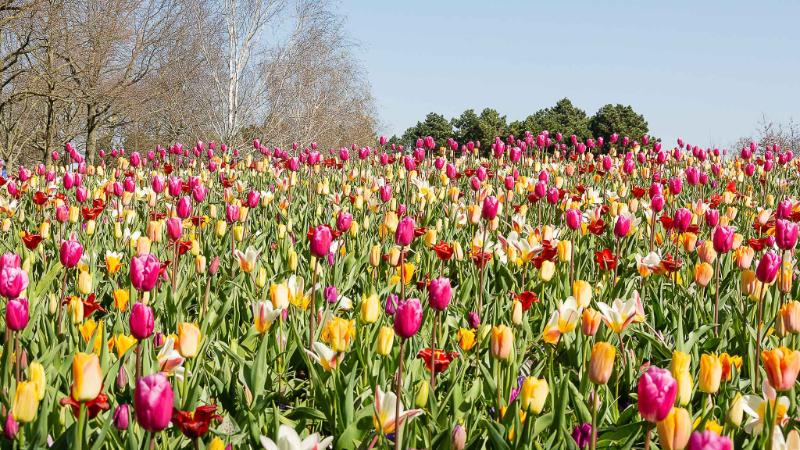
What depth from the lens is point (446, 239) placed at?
4547mm

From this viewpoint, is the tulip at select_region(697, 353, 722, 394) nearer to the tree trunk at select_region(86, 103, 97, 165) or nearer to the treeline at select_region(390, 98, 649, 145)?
the tree trunk at select_region(86, 103, 97, 165)

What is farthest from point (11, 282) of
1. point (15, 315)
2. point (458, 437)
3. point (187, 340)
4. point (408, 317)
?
point (458, 437)

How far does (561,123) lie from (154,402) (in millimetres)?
43966

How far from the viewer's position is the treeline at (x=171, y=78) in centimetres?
2258

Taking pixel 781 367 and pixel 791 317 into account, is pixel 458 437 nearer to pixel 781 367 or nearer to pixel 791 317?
pixel 781 367

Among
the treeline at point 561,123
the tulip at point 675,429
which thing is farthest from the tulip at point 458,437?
the treeline at point 561,123

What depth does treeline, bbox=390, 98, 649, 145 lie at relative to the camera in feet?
131

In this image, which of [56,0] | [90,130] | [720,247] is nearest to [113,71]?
[90,130]

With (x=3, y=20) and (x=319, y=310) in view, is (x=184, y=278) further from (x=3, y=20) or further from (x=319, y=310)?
(x=3, y=20)

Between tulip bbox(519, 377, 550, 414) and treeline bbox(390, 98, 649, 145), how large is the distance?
3704 cm

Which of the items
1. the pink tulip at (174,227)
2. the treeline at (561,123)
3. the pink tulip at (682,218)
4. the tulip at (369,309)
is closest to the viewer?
the tulip at (369,309)

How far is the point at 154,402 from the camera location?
1.25 m

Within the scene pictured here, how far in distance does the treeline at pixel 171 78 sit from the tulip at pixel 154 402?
21475 millimetres

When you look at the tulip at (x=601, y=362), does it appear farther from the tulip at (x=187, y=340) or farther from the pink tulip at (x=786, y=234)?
the pink tulip at (x=786, y=234)
